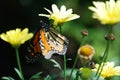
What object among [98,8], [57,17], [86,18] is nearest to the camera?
[98,8]

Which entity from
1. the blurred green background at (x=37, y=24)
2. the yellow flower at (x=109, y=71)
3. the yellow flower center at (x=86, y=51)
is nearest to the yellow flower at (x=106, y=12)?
the yellow flower center at (x=86, y=51)

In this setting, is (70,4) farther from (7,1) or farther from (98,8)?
(98,8)

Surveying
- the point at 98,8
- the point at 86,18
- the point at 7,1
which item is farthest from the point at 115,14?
the point at 7,1

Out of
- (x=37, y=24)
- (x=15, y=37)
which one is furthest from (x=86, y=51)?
(x=37, y=24)

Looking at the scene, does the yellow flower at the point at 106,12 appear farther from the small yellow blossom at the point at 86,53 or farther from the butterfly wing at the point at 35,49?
the butterfly wing at the point at 35,49

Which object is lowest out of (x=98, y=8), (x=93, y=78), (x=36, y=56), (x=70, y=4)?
(x=93, y=78)

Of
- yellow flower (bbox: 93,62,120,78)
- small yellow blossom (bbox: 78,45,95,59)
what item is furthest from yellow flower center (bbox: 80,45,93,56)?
yellow flower (bbox: 93,62,120,78)

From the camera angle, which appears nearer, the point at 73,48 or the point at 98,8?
the point at 98,8

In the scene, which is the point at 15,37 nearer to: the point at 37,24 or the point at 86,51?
the point at 86,51
